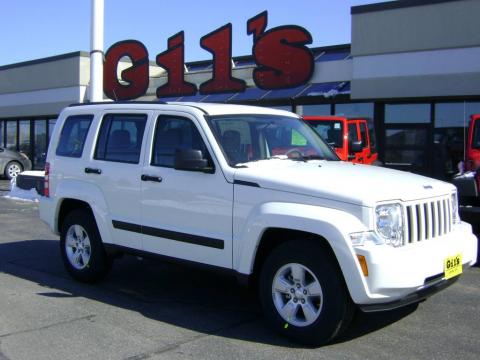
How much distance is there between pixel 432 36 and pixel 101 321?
12353 millimetres

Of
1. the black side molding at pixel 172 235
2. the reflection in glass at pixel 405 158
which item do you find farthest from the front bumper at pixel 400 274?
the reflection in glass at pixel 405 158

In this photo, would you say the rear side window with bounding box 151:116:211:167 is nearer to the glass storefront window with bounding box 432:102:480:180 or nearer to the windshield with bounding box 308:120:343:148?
the windshield with bounding box 308:120:343:148

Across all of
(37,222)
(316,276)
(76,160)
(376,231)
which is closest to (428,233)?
(376,231)

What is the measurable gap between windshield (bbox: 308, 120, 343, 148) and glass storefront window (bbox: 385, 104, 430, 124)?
15.0ft

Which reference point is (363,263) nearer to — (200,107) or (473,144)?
(200,107)

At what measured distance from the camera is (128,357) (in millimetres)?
4285

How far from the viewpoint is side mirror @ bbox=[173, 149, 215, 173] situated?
5.02 m

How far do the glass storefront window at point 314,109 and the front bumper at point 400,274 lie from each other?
13.6 meters

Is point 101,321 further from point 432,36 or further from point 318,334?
point 432,36

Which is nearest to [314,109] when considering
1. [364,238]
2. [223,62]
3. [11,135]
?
[223,62]

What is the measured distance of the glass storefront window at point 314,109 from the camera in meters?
17.9

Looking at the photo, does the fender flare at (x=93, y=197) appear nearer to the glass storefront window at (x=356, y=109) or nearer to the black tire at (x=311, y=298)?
the black tire at (x=311, y=298)

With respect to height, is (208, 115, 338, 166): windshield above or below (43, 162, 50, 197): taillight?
above

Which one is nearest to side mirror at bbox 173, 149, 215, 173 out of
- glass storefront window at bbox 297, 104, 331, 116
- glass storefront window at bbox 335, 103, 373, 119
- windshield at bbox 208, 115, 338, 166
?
windshield at bbox 208, 115, 338, 166
